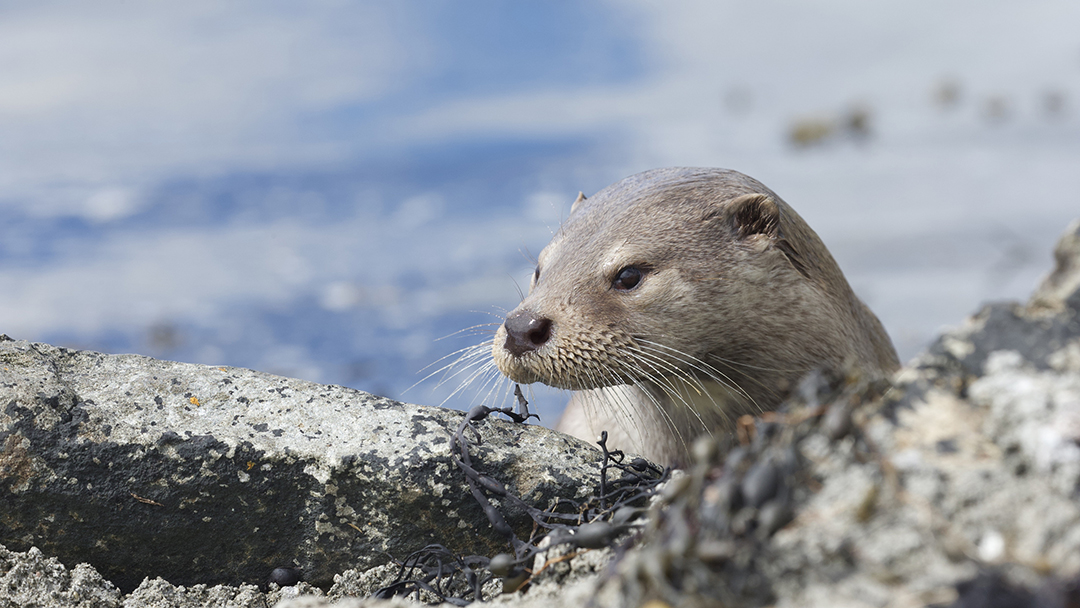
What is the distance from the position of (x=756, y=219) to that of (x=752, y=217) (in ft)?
0.06

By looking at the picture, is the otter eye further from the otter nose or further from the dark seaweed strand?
the dark seaweed strand

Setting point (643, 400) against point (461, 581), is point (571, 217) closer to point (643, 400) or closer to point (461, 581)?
point (643, 400)

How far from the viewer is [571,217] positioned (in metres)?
4.09

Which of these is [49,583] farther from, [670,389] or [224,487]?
[670,389]

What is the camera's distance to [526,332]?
3.32 m

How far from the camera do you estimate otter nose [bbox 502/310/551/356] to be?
3.33 m

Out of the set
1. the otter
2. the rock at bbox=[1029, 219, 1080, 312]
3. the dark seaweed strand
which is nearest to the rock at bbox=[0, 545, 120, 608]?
the dark seaweed strand

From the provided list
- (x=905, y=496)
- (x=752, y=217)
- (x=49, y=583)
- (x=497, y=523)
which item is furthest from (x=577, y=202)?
(x=905, y=496)

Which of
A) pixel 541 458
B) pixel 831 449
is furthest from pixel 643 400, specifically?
pixel 831 449

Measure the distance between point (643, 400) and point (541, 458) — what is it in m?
0.94

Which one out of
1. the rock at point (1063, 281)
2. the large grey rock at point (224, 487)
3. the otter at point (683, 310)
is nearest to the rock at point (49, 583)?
the large grey rock at point (224, 487)

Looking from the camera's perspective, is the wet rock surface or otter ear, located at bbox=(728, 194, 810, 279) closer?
the wet rock surface

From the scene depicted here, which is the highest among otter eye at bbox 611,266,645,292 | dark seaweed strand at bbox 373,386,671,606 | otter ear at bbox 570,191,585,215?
otter ear at bbox 570,191,585,215

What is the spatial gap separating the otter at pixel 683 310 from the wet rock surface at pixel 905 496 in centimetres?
164
